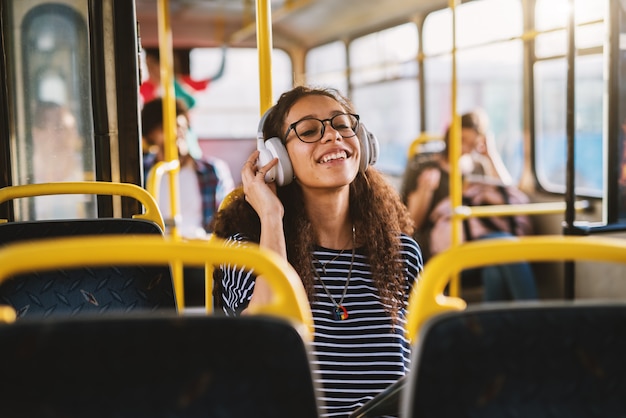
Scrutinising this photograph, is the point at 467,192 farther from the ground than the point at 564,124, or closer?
closer

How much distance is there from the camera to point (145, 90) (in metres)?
7.02

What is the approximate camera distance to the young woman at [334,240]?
1.80 meters

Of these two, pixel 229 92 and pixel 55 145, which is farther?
pixel 229 92

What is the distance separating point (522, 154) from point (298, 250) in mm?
3829

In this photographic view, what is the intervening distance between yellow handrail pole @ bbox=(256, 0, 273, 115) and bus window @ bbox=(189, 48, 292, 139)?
19.7ft

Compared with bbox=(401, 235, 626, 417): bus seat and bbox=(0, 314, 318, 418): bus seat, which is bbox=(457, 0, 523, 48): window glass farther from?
bbox=(0, 314, 318, 418): bus seat

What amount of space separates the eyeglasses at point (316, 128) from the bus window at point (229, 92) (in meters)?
6.19

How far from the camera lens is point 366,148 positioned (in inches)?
80.6

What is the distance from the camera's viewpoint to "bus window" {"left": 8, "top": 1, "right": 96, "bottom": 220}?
8.80ft

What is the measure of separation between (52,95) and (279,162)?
3.83ft

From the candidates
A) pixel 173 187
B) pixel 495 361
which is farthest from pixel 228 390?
pixel 173 187

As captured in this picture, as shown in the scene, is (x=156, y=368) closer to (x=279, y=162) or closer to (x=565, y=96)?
(x=279, y=162)

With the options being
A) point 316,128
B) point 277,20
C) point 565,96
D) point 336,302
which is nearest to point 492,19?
point 565,96

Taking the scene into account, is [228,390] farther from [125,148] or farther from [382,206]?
[125,148]
